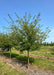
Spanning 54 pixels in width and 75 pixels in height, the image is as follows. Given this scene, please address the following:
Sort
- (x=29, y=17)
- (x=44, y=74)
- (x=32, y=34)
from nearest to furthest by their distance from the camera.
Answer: (x=44, y=74), (x=32, y=34), (x=29, y=17)

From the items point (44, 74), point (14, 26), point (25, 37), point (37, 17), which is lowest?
point (44, 74)

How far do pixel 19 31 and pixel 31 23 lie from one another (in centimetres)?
137

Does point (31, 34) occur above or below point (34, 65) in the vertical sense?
above

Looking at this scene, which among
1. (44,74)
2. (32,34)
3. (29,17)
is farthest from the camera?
(29,17)

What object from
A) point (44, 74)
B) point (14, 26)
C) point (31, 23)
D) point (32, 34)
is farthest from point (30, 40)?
point (44, 74)

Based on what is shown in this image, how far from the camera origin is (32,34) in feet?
17.7

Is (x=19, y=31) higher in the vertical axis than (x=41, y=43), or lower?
higher

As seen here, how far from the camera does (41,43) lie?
231 inches

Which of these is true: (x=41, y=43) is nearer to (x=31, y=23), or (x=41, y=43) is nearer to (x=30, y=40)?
(x=30, y=40)

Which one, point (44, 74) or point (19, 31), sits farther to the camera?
point (19, 31)

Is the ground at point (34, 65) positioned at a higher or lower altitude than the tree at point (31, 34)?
lower

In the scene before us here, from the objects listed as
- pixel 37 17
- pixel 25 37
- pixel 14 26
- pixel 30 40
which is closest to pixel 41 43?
pixel 30 40

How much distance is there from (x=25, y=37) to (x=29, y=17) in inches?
76.0

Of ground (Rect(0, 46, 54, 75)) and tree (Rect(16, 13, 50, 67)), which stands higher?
tree (Rect(16, 13, 50, 67))
